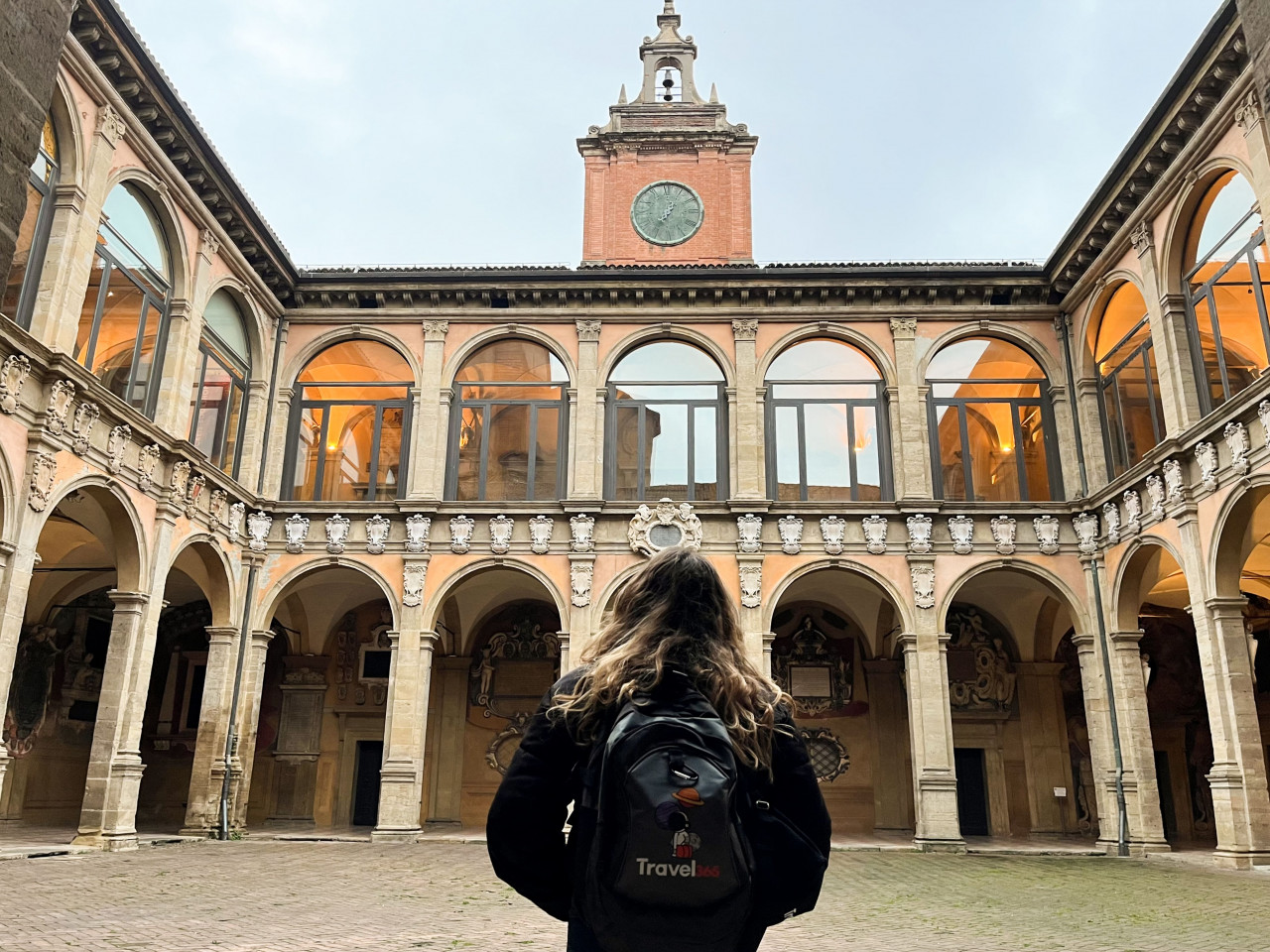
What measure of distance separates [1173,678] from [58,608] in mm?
22031

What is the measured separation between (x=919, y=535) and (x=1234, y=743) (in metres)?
5.83

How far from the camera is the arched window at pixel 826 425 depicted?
18.5 meters

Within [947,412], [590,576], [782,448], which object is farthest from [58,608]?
[947,412]

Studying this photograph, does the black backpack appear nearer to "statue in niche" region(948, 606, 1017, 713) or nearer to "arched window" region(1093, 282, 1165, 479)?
"arched window" region(1093, 282, 1165, 479)

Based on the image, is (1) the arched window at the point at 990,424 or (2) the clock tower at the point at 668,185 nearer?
(1) the arched window at the point at 990,424

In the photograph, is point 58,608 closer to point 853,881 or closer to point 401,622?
point 401,622

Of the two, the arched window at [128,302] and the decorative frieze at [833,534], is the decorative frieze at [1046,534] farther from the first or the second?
the arched window at [128,302]

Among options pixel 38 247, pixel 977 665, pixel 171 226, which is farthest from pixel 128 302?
pixel 977 665

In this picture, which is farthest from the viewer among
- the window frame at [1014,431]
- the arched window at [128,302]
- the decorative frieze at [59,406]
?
the window frame at [1014,431]

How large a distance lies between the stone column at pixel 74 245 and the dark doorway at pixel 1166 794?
20.6 metres

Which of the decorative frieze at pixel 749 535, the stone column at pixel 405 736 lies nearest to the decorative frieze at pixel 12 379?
the stone column at pixel 405 736

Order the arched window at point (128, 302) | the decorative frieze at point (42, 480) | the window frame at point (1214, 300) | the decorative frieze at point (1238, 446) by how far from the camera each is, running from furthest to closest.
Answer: the arched window at point (128, 302), the window frame at point (1214, 300), the decorative frieze at point (1238, 446), the decorative frieze at point (42, 480)

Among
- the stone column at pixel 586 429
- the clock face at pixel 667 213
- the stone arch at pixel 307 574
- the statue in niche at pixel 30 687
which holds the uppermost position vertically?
the clock face at pixel 667 213

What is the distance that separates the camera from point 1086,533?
17625 mm
